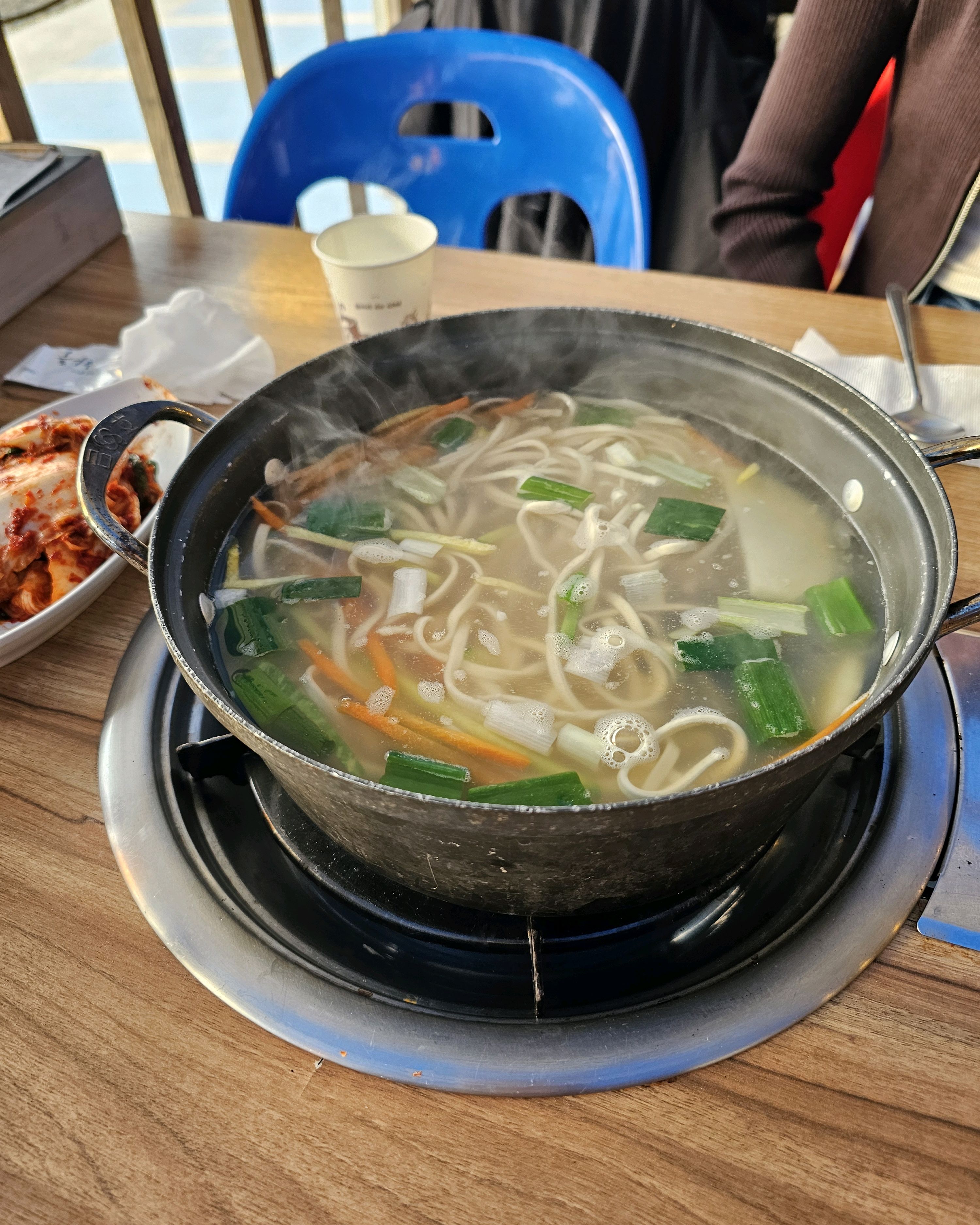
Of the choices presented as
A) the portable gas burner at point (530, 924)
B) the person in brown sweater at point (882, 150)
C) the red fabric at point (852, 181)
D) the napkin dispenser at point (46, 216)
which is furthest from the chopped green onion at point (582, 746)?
the red fabric at point (852, 181)

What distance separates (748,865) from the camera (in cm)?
Result: 120

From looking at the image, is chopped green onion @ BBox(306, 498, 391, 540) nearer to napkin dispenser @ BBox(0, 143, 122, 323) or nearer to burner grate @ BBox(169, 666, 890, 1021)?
burner grate @ BBox(169, 666, 890, 1021)

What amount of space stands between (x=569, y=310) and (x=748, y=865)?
988 mm

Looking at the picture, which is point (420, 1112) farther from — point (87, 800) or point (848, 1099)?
point (87, 800)

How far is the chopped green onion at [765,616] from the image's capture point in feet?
4.31

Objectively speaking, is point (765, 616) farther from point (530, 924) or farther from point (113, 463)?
point (113, 463)

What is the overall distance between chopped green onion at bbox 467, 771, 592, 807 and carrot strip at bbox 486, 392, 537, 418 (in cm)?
84

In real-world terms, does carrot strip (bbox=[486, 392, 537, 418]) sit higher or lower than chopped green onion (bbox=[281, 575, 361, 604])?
higher

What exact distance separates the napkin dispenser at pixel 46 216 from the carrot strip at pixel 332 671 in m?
1.63

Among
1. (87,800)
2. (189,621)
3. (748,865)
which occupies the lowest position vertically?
(748,865)

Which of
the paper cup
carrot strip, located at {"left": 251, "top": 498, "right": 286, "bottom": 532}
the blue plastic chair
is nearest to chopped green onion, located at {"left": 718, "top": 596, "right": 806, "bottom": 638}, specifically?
carrot strip, located at {"left": 251, "top": 498, "right": 286, "bottom": 532}

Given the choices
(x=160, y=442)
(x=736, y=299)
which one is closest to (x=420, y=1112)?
(x=160, y=442)

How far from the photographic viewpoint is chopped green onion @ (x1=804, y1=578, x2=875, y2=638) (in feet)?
4.25

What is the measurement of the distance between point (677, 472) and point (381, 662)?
673 mm
